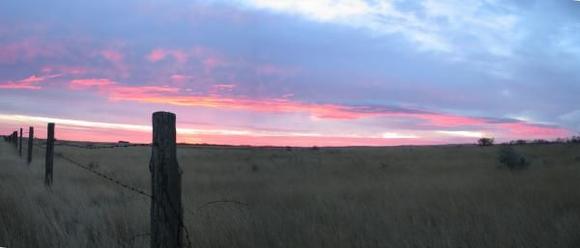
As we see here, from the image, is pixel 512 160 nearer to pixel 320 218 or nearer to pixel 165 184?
pixel 320 218

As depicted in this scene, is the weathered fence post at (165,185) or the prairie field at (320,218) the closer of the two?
the weathered fence post at (165,185)

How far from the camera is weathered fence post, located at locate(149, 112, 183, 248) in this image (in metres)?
4.38

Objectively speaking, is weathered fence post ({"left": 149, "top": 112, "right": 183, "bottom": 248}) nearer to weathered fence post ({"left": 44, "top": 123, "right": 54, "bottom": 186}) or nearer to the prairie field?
the prairie field

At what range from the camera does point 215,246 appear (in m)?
6.29

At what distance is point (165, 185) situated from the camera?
4.41 metres

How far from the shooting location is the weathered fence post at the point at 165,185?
14.4 ft

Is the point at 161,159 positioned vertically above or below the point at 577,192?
above

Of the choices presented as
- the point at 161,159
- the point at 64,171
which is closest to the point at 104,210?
the point at 161,159

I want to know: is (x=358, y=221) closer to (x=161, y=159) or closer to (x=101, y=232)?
(x=101, y=232)

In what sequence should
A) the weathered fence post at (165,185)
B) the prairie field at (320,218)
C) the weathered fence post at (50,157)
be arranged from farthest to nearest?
the weathered fence post at (50,157), the prairie field at (320,218), the weathered fence post at (165,185)

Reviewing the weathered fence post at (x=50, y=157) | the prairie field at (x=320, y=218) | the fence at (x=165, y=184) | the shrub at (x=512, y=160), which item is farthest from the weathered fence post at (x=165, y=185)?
the shrub at (x=512, y=160)

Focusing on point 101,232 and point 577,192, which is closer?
point 101,232

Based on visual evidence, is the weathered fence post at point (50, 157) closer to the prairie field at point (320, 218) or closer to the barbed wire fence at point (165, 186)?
the prairie field at point (320, 218)

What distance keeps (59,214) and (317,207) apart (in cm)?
405
